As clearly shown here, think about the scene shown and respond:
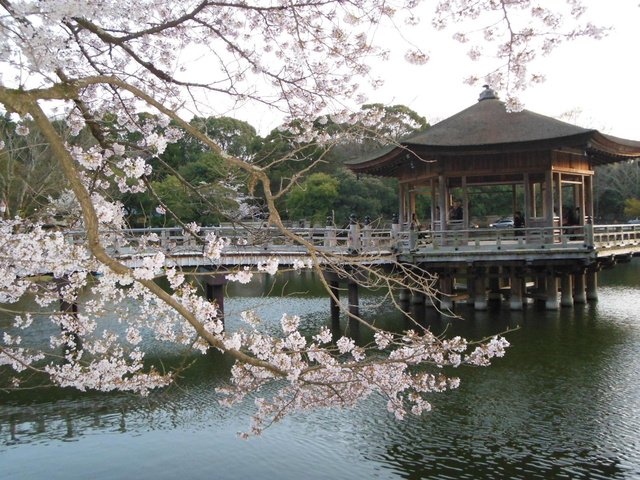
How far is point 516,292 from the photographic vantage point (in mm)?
14594

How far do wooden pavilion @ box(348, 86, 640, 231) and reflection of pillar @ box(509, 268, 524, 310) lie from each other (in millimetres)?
1359

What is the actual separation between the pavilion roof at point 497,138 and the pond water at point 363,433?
5.49m

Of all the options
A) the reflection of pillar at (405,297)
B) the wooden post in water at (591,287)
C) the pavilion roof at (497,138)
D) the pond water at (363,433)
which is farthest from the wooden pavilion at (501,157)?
the pond water at (363,433)

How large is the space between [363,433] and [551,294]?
8982 millimetres

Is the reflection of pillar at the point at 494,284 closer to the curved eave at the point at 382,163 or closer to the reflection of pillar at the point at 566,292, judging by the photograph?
the reflection of pillar at the point at 566,292

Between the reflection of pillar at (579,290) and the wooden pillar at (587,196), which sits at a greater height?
the wooden pillar at (587,196)

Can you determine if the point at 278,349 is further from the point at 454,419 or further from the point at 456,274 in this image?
the point at 456,274

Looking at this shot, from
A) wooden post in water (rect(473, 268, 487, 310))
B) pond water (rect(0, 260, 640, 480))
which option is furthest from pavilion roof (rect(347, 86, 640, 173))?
pond water (rect(0, 260, 640, 480))

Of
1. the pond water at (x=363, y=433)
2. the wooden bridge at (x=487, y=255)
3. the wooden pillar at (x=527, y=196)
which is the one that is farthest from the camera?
the wooden pillar at (x=527, y=196)

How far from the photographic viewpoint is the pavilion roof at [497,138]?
13.7 metres

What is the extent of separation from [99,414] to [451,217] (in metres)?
10.2

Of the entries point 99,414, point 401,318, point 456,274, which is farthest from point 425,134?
point 99,414

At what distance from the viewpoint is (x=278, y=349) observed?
12.2ft

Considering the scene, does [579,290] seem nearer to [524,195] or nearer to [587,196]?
[587,196]
